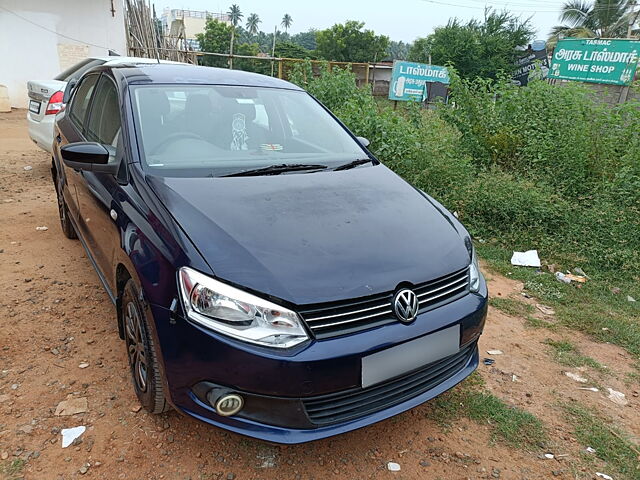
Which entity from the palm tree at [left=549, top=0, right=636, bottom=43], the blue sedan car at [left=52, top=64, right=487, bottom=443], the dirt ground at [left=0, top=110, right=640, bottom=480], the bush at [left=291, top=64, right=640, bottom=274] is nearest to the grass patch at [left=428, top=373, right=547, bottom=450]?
the dirt ground at [left=0, top=110, right=640, bottom=480]

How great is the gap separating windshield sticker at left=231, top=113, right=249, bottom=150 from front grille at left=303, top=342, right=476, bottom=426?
5.34 ft

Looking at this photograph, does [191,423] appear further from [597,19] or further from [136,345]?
[597,19]

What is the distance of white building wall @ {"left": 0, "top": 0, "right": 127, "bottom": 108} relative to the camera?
1280 cm

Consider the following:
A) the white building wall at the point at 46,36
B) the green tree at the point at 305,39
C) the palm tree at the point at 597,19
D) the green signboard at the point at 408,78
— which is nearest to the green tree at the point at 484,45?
the palm tree at the point at 597,19

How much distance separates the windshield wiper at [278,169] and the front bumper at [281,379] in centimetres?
Answer: 96

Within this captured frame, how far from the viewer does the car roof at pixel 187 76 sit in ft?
9.89

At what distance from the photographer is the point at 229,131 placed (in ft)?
9.61

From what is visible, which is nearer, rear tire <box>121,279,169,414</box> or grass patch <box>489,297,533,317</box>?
rear tire <box>121,279,169,414</box>

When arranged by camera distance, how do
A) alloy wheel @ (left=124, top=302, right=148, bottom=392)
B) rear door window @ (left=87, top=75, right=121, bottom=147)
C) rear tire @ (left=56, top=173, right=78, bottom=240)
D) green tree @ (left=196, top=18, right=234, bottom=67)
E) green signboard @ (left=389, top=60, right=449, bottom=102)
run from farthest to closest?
green tree @ (left=196, top=18, right=234, bottom=67), green signboard @ (left=389, top=60, right=449, bottom=102), rear tire @ (left=56, top=173, right=78, bottom=240), rear door window @ (left=87, top=75, right=121, bottom=147), alloy wheel @ (left=124, top=302, right=148, bottom=392)

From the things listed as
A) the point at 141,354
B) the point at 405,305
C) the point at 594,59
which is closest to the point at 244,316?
the point at 405,305

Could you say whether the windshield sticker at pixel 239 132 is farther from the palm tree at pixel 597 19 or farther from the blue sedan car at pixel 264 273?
the palm tree at pixel 597 19

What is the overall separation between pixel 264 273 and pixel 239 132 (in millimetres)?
1396

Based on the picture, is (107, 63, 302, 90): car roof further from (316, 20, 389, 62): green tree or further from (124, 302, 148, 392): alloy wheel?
(316, 20, 389, 62): green tree

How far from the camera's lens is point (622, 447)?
7.86 ft
